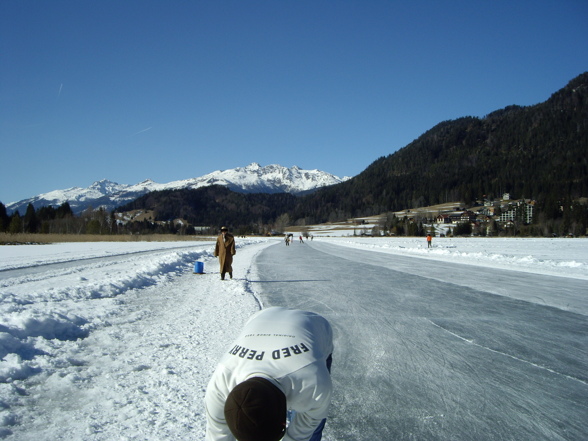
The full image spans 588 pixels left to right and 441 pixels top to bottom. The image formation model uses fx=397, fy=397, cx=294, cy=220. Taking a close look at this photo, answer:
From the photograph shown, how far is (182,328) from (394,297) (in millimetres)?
5848

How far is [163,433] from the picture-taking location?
338 centimetres

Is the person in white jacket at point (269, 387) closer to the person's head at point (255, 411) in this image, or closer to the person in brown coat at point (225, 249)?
the person's head at point (255, 411)

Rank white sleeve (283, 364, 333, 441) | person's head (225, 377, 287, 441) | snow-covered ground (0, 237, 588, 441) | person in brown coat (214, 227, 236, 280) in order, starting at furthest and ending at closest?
1. person in brown coat (214, 227, 236, 280)
2. snow-covered ground (0, 237, 588, 441)
3. white sleeve (283, 364, 333, 441)
4. person's head (225, 377, 287, 441)

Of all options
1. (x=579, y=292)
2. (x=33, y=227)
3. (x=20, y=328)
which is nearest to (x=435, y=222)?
(x=33, y=227)

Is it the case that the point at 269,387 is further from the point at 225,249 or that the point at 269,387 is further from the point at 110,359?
the point at 225,249

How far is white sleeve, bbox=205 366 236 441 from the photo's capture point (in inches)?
86.4

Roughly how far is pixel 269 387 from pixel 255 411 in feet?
0.42

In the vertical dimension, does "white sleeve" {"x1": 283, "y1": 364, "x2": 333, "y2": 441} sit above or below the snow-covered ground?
above

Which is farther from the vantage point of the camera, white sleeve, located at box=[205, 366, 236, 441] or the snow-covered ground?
the snow-covered ground

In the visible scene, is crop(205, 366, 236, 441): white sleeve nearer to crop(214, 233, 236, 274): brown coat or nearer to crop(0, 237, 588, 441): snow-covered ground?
crop(0, 237, 588, 441): snow-covered ground

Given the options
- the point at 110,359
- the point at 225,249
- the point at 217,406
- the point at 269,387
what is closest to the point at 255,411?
the point at 269,387

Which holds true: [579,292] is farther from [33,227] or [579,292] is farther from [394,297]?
[33,227]

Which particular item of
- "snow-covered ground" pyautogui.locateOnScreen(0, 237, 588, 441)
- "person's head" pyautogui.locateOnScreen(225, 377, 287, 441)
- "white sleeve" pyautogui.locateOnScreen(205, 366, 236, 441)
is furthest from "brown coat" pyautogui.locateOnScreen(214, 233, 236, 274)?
"person's head" pyautogui.locateOnScreen(225, 377, 287, 441)

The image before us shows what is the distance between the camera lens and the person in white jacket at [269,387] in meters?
1.97
